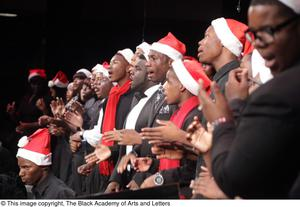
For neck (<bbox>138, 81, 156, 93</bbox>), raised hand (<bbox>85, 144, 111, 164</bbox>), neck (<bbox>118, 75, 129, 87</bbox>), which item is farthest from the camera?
neck (<bbox>118, 75, 129, 87</bbox>)

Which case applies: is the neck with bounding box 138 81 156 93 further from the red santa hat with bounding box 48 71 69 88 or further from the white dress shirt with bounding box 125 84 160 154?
the red santa hat with bounding box 48 71 69 88

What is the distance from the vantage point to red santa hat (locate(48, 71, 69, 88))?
1102 centimetres

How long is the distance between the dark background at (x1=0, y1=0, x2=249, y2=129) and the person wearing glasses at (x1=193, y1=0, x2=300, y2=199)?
6142mm

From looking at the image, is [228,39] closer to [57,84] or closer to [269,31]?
[269,31]

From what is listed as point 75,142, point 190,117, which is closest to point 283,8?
point 190,117

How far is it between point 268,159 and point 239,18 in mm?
5934

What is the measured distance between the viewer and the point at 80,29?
38.4 feet

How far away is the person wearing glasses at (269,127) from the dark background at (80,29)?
20.2ft

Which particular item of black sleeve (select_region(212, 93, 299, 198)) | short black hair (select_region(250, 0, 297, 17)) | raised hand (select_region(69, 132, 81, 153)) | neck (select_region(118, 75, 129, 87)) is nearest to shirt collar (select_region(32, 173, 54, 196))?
raised hand (select_region(69, 132, 81, 153))

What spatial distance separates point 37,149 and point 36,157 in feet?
0.35

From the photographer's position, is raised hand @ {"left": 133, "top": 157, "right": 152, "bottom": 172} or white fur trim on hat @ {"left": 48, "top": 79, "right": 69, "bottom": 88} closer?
raised hand @ {"left": 133, "top": 157, "right": 152, "bottom": 172}

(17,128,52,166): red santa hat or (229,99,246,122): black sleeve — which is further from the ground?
(229,99,246,122): black sleeve

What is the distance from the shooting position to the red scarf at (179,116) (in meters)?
4.62

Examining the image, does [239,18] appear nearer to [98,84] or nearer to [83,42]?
[98,84]
